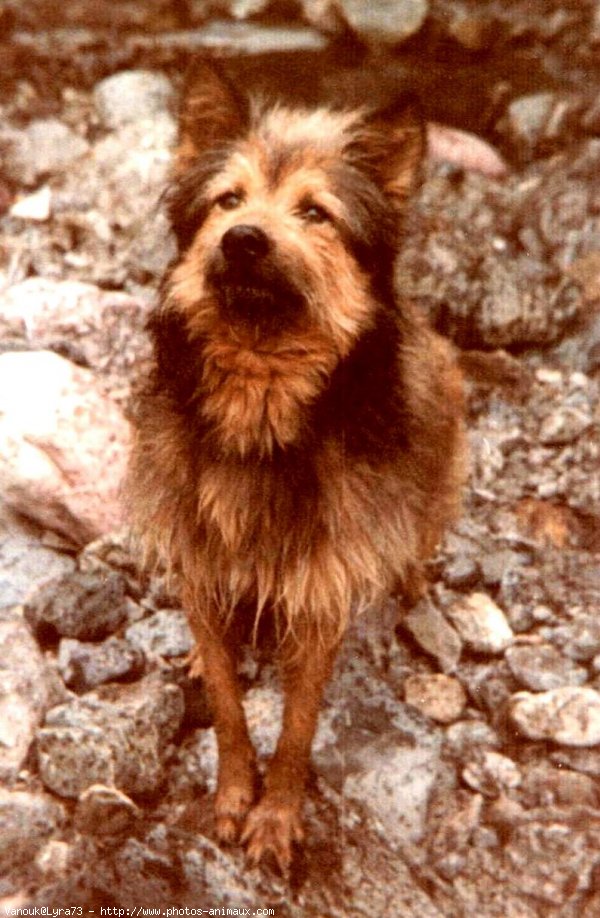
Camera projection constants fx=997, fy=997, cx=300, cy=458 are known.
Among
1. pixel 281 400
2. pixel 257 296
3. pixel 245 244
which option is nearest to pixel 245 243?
pixel 245 244

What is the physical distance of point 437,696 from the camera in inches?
108

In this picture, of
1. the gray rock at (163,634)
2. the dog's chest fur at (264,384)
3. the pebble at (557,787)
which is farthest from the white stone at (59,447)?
the pebble at (557,787)

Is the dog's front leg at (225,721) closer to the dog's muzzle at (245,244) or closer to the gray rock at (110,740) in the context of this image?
the gray rock at (110,740)

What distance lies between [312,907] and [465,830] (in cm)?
42

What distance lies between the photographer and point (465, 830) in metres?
2.41

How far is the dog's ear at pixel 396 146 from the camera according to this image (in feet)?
7.43

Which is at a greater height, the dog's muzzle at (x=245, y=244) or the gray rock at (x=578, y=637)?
the dog's muzzle at (x=245, y=244)

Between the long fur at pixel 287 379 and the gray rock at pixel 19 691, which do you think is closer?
the long fur at pixel 287 379

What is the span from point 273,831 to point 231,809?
0.40ft

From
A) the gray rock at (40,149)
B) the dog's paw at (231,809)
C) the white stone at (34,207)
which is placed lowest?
the dog's paw at (231,809)

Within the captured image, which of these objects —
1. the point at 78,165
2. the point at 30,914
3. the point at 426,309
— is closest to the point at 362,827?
the point at 30,914

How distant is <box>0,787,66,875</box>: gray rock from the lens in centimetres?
220

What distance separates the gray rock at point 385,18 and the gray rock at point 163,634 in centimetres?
254

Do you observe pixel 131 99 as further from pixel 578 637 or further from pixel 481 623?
pixel 578 637
